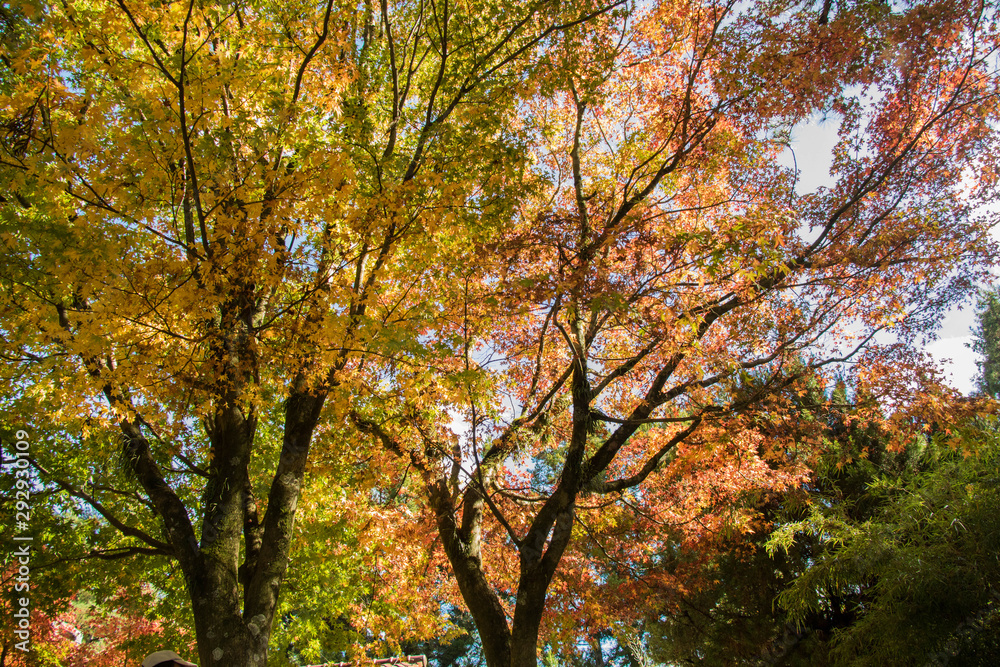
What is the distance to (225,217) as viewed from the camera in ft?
14.3

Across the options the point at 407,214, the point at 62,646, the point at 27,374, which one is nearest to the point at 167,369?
the point at 27,374

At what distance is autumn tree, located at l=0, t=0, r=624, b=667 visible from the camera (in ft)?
13.6

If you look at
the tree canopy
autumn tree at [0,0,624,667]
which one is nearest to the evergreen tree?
the tree canopy

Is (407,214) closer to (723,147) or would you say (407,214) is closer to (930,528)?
(723,147)

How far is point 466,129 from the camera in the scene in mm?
5590

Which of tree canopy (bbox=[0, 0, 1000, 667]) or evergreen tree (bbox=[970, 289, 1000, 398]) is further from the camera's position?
evergreen tree (bbox=[970, 289, 1000, 398])

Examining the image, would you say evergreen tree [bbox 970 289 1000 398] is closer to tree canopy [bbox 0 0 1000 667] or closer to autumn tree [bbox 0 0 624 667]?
tree canopy [bbox 0 0 1000 667]

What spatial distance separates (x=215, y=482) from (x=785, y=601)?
8.25m

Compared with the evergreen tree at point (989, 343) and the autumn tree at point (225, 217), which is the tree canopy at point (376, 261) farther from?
the evergreen tree at point (989, 343)

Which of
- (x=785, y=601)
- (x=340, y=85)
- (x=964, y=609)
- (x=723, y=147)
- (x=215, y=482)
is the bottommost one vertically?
(x=964, y=609)

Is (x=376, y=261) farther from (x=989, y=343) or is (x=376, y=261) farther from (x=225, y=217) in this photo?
(x=989, y=343)

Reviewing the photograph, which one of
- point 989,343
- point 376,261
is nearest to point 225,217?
point 376,261

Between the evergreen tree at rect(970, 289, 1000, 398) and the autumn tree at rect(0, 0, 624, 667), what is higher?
the evergreen tree at rect(970, 289, 1000, 398)

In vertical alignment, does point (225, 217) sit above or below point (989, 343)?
below
